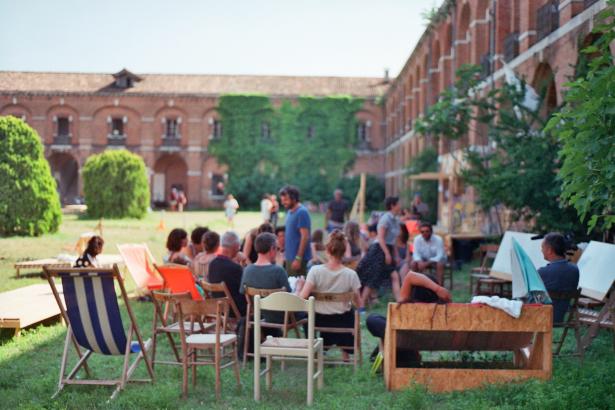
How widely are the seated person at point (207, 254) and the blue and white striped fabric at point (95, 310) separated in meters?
2.00

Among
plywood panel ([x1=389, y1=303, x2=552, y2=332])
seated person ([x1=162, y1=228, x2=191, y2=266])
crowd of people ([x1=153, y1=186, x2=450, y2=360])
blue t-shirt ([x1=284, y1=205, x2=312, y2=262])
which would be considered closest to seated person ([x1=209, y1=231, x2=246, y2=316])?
crowd of people ([x1=153, y1=186, x2=450, y2=360])

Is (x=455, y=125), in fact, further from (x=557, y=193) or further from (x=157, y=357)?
(x=157, y=357)

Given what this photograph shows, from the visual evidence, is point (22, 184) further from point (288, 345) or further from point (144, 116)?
point (144, 116)

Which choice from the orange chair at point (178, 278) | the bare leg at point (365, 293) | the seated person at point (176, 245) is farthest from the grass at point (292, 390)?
the bare leg at point (365, 293)

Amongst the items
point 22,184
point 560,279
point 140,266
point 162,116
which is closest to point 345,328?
point 560,279

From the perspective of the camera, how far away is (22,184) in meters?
20.3

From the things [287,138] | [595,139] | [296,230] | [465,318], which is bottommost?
[465,318]

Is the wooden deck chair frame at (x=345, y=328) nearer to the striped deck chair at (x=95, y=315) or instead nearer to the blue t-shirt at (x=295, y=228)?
the striped deck chair at (x=95, y=315)

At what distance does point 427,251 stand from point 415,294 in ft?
19.0

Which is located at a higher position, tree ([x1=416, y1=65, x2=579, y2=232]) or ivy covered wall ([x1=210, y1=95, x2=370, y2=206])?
ivy covered wall ([x1=210, y1=95, x2=370, y2=206])

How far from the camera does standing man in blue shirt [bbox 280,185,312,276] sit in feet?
30.3

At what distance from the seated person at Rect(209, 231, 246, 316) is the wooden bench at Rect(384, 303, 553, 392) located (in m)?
1.94

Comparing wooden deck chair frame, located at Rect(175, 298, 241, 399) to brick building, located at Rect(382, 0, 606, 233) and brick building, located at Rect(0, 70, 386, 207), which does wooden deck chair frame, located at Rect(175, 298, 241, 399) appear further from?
brick building, located at Rect(0, 70, 386, 207)

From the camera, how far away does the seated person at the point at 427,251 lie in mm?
11898
